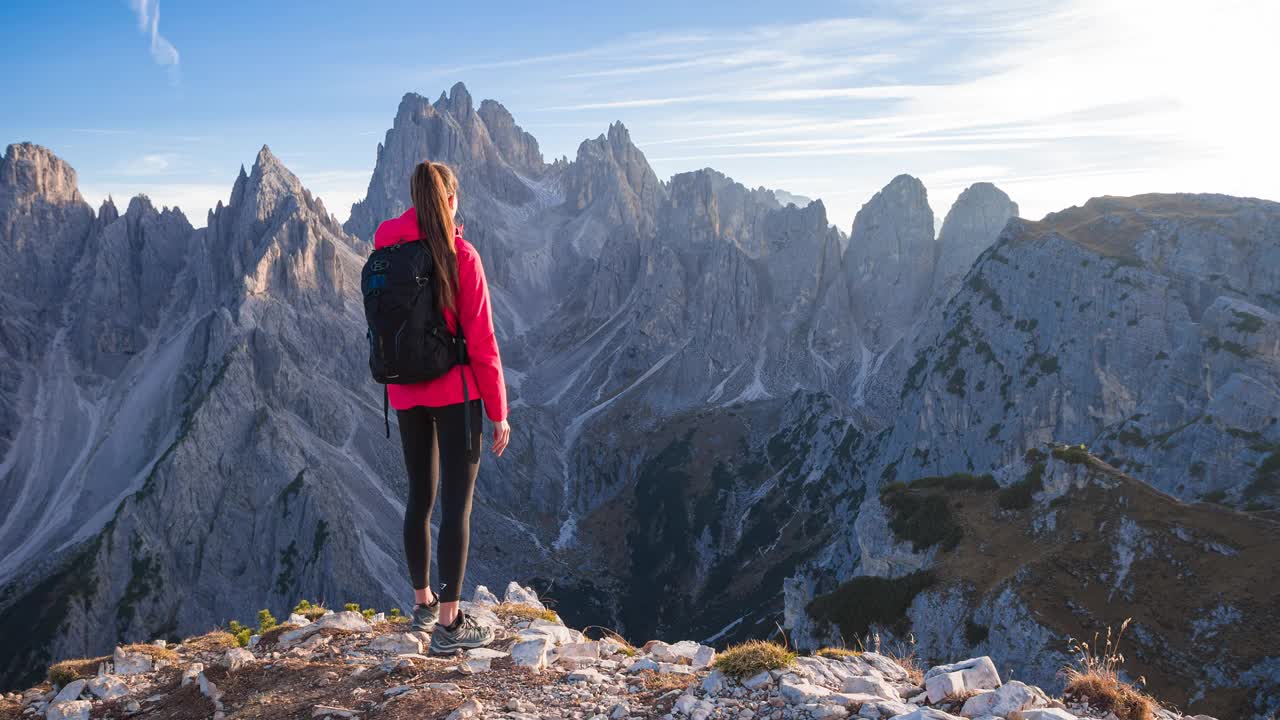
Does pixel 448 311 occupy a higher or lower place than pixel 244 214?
lower

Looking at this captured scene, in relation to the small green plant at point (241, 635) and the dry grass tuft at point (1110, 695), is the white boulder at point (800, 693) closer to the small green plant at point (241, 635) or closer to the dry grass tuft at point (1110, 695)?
the dry grass tuft at point (1110, 695)

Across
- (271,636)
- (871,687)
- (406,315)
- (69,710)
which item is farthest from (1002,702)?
(69,710)

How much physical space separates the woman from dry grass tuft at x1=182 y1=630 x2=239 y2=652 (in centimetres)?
549

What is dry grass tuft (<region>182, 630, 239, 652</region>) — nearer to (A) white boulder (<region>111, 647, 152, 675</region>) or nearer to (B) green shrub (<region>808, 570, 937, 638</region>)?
(A) white boulder (<region>111, 647, 152, 675</region>)

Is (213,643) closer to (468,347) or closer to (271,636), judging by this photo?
(271,636)

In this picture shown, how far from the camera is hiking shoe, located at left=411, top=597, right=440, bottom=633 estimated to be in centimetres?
1062

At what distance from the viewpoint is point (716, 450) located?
160 m

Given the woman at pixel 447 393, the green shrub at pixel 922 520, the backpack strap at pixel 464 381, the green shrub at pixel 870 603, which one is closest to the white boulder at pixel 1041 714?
the woman at pixel 447 393

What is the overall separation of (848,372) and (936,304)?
33756mm

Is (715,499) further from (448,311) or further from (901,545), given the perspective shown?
(448,311)

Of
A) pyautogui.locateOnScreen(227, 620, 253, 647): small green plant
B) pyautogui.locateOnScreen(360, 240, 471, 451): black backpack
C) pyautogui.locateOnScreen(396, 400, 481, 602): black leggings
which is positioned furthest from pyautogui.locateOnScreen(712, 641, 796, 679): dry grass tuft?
pyautogui.locateOnScreen(227, 620, 253, 647): small green plant

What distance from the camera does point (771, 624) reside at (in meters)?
101

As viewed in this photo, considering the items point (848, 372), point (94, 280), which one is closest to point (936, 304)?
point (848, 372)

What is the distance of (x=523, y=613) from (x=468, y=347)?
6.51 m
